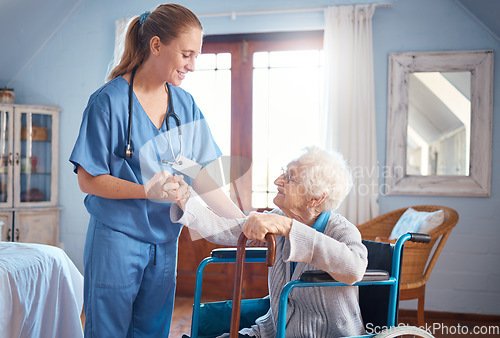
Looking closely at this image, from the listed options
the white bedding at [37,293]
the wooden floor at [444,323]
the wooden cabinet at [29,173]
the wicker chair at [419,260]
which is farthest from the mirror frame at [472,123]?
the wooden cabinet at [29,173]

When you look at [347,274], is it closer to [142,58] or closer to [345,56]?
[142,58]

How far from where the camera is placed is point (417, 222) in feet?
9.18

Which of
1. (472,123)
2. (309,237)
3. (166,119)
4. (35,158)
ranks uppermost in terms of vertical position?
(472,123)

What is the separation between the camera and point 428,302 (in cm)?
341

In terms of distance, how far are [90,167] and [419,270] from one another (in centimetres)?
205

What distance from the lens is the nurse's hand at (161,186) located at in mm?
1272

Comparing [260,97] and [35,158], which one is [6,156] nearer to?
[35,158]

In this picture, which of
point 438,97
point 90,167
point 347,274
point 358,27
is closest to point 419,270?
point 438,97

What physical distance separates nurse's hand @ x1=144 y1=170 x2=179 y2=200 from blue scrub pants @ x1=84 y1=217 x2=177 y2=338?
194 mm

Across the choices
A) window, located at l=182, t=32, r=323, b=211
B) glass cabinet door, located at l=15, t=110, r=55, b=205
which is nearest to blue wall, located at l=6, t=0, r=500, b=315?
window, located at l=182, t=32, r=323, b=211

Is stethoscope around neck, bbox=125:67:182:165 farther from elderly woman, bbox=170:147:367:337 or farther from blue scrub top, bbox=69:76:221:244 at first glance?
elderly woman, bbox=170:147:367:337

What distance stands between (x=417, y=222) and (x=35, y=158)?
308cm

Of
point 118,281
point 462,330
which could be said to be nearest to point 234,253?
point 118,281

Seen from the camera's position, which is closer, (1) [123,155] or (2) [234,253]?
(1) [123,155]
